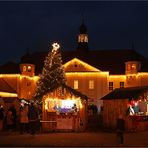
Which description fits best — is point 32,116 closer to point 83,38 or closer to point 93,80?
point 93,80

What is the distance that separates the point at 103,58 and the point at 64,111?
133 ft

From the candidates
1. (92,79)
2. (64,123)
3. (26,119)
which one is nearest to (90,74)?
(92,79)

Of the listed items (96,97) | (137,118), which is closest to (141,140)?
(137,118)

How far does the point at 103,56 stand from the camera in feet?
234

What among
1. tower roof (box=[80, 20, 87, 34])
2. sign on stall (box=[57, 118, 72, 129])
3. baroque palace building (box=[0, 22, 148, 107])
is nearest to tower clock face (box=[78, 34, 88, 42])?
tower roof (box=[80, 20, 87, 34])

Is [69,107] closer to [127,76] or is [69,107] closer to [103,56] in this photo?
[127,76]

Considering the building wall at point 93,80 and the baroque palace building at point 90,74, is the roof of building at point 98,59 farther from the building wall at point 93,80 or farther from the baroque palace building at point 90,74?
the building wall at point 93,80

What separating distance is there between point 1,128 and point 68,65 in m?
35.2

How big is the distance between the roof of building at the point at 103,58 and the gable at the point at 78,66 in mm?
1086

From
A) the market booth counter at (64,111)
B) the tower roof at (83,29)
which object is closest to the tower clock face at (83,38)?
the tower roof at (83,29)

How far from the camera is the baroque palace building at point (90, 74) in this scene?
6444 centimetres

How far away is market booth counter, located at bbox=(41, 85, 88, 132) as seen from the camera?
30.6m

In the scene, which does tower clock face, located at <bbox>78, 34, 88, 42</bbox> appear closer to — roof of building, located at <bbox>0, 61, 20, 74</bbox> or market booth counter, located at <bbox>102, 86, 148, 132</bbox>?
roof of building, located at <bbox>0, 61, 20, 74</bbox>

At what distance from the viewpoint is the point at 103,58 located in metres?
70.5
